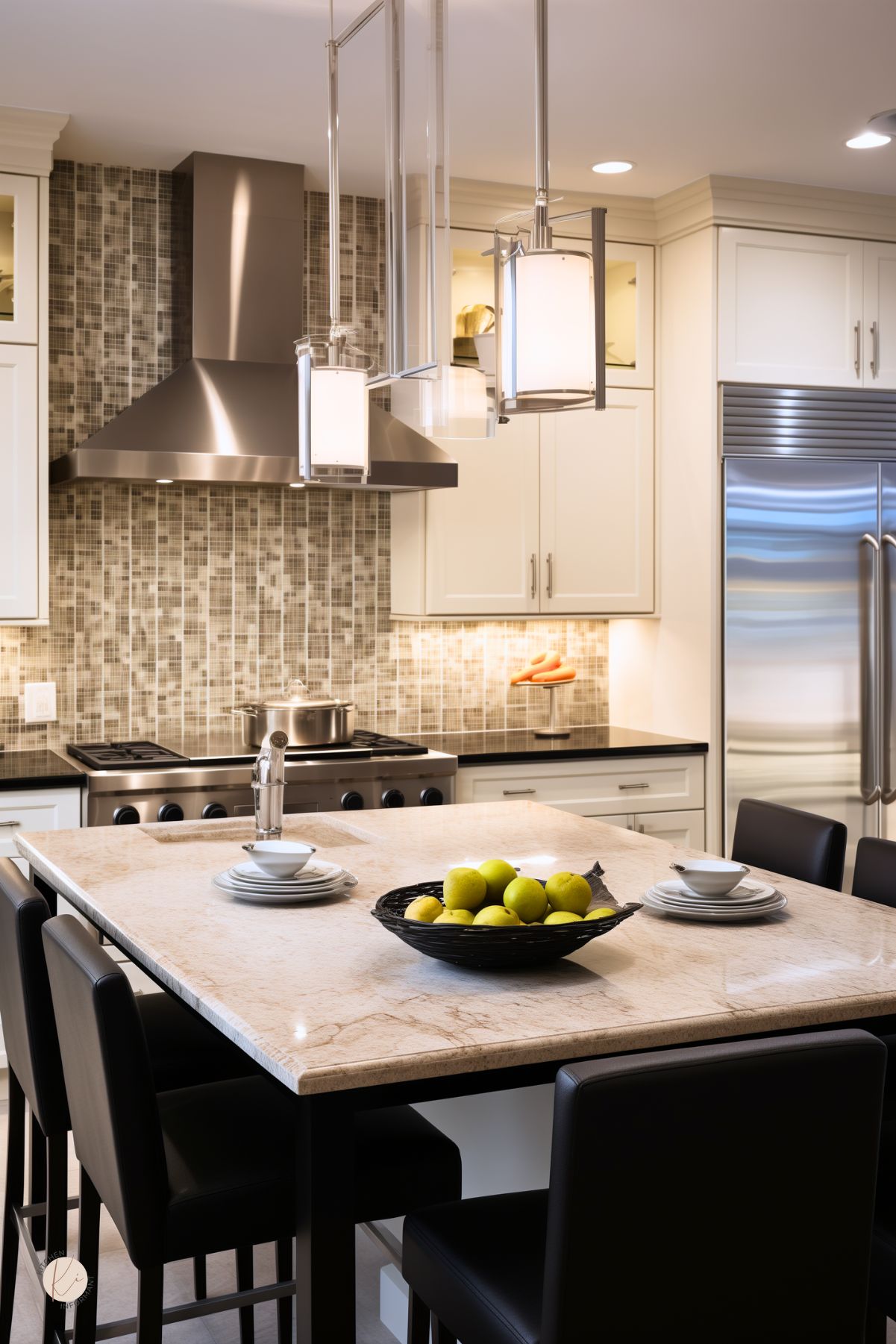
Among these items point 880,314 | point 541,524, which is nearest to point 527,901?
point 541,524

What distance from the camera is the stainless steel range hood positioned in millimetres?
3904

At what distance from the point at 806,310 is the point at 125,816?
2.75m

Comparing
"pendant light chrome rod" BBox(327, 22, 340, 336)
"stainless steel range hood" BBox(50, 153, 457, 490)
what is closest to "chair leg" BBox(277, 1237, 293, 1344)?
"pendant light chrome rod" BBox(327, 22, 340, 336)

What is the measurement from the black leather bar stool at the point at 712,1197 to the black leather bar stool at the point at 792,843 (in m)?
1.21

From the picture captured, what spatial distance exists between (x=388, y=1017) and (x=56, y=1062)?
700mm

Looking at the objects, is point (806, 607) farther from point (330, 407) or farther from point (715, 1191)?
point (715, 1191)

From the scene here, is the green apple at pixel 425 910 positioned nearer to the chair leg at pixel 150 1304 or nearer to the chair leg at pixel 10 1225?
the chair leg at pixel 150 1304

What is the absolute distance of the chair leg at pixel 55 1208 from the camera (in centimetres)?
205

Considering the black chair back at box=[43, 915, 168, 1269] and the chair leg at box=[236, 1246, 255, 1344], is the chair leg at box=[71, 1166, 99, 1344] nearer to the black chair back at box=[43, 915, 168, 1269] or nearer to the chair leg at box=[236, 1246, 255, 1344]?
the black chair back at box=[43, 915, 168, 1269]

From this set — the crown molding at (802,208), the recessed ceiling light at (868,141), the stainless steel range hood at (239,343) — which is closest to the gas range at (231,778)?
the stainless steel range hood at (239,343)

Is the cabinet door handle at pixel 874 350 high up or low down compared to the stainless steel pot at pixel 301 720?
up

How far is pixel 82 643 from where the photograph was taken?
14.0ft

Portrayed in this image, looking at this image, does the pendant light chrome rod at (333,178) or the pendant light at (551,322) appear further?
the pendant light chrome rod at (333,178)

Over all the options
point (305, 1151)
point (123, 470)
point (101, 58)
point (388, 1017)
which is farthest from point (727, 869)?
point (101, 58)
